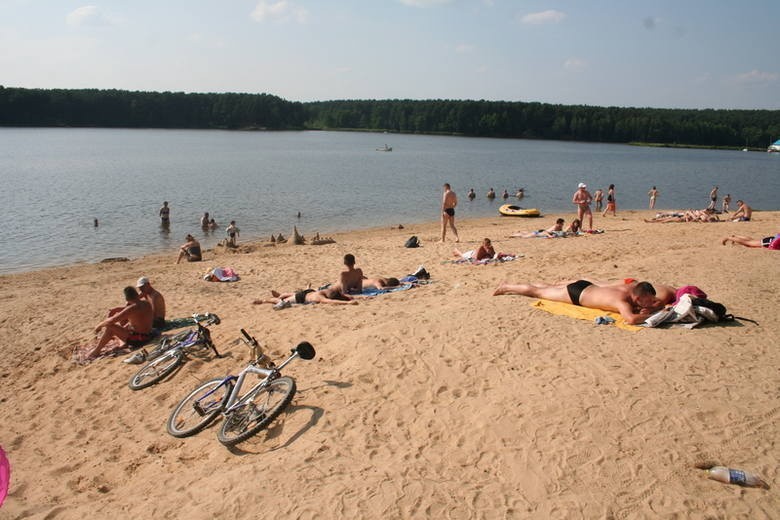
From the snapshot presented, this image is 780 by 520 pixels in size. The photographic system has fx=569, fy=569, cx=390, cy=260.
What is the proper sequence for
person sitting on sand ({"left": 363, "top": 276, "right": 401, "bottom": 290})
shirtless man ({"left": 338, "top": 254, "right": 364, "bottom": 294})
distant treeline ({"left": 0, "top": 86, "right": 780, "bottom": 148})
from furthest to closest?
distant treeline ({"left": 0, "top": 86, "right": 780, "bottom": 148}) < person sitting on sand ({"left": 363, "top": 276, "right": 401, "bottom": 290}) < shirtless man ({"left": 338, "top": 254, "right": 364, "bottom": 294})

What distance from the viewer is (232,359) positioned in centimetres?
831

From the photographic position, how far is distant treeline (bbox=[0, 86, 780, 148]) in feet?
422

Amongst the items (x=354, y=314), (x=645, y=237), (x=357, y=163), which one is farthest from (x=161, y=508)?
(x=357, y=163)

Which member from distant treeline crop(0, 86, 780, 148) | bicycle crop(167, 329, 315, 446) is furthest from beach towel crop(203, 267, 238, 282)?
distant treeline crop(0, 86, 780, 148)

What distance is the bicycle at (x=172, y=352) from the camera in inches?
317

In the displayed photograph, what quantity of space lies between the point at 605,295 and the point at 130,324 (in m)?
7.68

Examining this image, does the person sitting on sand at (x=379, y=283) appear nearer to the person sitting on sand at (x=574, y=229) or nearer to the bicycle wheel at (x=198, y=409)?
the bicycle wheel at (x=198, y=409)

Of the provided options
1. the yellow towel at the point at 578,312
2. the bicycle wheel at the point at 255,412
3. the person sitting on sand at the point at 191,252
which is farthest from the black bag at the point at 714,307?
the person sitting on sand at the point at 191,252

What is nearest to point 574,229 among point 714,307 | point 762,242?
point 762,242

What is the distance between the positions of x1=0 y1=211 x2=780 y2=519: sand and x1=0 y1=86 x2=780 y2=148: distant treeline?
140 m

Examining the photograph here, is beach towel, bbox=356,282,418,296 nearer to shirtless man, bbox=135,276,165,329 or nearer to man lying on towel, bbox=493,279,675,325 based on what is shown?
man lying on towel, bbox=493,279,675,325

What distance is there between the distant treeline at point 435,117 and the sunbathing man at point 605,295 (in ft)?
464

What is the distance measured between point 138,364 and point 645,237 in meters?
14.5

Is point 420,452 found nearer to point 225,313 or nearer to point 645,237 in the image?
point 225,313
